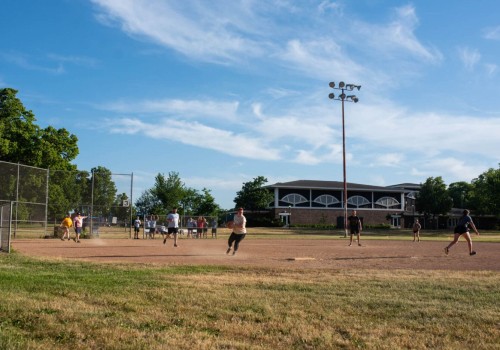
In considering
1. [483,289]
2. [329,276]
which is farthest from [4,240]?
[483,289]

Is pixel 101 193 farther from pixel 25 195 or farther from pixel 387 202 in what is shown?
pixel 387 202

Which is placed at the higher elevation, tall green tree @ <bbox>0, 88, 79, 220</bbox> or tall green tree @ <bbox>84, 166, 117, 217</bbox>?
tall green tree @ <bbox>0, 88, 79, 220</bbox>

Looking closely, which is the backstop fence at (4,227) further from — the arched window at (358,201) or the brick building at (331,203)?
the arched window at (358,201)

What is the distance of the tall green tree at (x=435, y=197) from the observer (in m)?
76.3

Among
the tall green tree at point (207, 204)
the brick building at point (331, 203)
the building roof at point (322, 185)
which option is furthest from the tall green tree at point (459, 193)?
the tall green tree at point (207, 204)

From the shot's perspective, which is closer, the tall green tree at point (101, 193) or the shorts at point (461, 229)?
the shorts at point (461, 229)

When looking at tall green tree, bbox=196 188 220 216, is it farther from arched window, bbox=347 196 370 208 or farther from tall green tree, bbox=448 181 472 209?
tall green tree, bbox=448 181 472 209

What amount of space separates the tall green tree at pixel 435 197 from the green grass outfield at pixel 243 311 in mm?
68083

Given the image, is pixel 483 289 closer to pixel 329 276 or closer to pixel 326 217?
pixel 329 276

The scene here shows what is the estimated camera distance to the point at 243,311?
7.60m

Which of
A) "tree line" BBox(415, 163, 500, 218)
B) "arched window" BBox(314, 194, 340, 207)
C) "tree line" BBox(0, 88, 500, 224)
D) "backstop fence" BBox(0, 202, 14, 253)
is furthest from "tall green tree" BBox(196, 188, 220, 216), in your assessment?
"backstop fence" BBox(0, 202, 14, 253)

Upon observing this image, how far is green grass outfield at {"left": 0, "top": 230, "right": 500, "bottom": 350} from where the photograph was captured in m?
6.16

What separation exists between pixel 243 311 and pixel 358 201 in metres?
75.2

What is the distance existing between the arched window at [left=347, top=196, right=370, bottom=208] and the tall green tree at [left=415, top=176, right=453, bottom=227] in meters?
8.14
